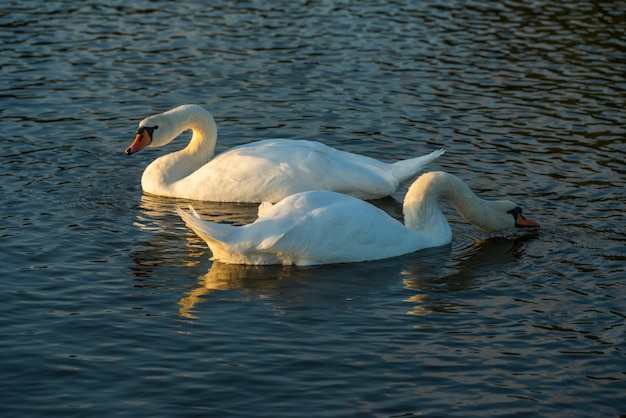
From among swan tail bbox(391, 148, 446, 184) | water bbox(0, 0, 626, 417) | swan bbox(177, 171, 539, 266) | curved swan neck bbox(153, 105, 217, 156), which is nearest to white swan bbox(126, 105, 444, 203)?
swan tail bbox(391, 148, 446, 184)

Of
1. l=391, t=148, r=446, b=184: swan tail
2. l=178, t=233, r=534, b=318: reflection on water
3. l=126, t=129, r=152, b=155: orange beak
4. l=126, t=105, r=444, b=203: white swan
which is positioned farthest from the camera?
l=126, t=129, r=152, b=155: orange beak

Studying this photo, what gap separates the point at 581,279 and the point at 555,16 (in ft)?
37.0

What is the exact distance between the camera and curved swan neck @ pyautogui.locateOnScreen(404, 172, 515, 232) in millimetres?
12062

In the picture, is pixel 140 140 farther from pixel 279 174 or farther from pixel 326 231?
pixel 326 231

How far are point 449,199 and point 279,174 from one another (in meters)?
2.09

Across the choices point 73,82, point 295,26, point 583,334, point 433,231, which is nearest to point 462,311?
point 583,334

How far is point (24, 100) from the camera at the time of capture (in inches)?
661

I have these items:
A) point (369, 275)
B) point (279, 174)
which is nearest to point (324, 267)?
point (369, 275)

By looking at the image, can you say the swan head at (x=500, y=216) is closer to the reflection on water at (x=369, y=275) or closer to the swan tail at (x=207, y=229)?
the reflection on water at (x=369, y=275)

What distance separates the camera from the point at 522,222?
12383 mm

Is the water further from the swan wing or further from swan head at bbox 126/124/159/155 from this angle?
swan head at bbox 126/124/159/155

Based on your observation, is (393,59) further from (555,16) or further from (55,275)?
(55,275)

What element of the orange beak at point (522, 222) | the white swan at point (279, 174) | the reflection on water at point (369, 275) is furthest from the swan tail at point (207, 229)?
the orange beak at point (522, 222)

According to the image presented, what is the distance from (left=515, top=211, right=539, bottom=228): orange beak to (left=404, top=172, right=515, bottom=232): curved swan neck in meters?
0.06
